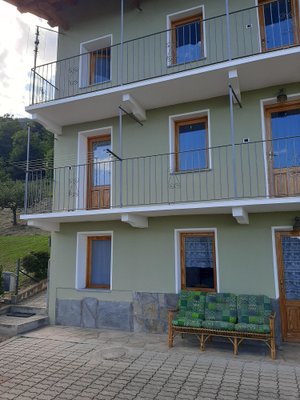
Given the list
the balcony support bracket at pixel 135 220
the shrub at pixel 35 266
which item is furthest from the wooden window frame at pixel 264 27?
the shrub at pixel 35 266

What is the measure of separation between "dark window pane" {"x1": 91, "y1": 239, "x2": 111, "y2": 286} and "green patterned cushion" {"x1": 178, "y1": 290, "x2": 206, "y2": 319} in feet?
7.84

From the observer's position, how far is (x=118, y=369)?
5438 millimetres

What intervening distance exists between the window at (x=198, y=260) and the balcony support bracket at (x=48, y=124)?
470cm

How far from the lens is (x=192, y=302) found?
22.5 ft

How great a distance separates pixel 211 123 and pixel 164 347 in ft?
16.4

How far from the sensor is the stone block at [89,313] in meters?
8.12

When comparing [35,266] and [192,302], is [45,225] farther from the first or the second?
[192,302]

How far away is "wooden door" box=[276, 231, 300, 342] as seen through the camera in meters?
6.67

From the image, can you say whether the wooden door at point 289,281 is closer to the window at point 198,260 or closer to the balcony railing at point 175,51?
the window at point 198,260

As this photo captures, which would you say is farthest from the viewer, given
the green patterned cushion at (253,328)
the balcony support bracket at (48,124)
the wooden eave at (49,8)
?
the wooden eave at (49,8)

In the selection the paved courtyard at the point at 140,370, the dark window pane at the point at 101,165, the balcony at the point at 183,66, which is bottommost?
the paved courtyard at the point at 140,370

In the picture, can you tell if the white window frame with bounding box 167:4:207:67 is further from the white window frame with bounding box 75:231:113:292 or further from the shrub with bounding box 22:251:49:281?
the shrub with bounding box 22:251:49:281

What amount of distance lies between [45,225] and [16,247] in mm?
8606

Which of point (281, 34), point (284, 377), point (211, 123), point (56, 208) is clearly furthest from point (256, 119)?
point (56, 208)
